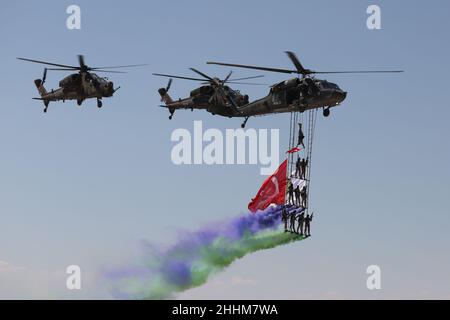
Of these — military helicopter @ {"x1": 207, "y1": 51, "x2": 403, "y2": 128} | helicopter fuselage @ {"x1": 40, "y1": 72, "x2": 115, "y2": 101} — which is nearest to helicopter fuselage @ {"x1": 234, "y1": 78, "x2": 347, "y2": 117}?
military helicopter @ {"x1": 207, "y1": 51, "x2": 403, "y2": 128}

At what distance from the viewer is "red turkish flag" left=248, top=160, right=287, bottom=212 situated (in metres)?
125

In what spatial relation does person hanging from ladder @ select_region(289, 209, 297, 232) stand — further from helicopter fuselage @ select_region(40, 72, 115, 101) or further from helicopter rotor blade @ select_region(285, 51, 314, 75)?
helicopter fuselage @ select_region(40, 72, 115, 101)

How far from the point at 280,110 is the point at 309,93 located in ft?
16.8

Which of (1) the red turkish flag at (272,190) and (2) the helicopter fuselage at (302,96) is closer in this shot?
(2) the helicopter fuselage at (302,96)

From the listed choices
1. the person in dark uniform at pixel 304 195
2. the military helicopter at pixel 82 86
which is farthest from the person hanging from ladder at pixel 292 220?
the military helicopter at pixel 82 86

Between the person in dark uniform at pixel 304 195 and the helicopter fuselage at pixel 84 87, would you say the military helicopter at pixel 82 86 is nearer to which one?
the helicopter fuselage at pixel 84 87

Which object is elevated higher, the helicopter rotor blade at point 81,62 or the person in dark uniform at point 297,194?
the helicopter rotor blade at point 81,62

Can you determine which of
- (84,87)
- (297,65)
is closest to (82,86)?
(84,87)

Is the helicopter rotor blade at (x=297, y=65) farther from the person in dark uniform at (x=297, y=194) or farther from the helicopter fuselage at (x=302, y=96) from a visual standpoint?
the person in dark uniform at (x=297, y=194)

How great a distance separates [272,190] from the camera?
12606 cm

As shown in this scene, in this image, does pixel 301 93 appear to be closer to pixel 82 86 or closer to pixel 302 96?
pixel 302 96

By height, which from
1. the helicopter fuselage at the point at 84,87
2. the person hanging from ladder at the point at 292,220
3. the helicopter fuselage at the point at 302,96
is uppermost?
the helicopter fuselage at the point at 84,87

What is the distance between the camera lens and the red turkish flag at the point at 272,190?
125125 millimetres
